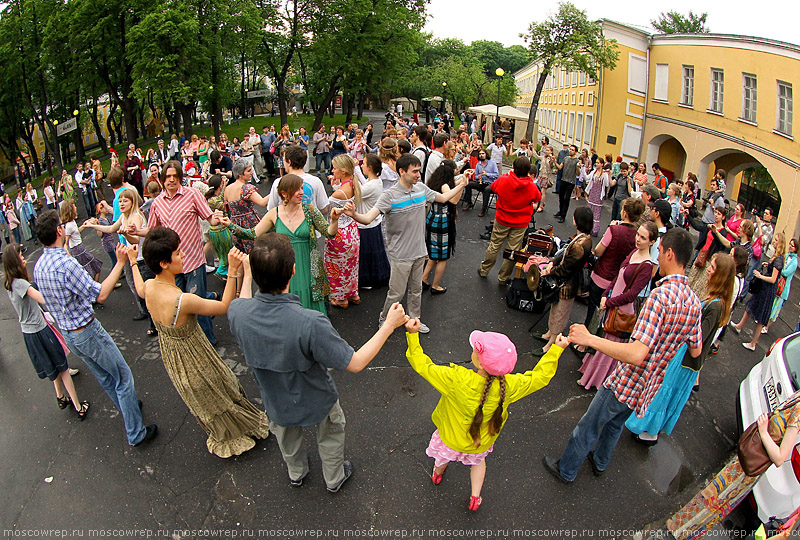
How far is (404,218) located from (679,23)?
240ft

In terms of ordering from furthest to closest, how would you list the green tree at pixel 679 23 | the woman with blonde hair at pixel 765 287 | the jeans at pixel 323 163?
the green tree at pixel 679 23 → the jeans at pixel 323 163 → the woman with blonde hair at pixel 765 287

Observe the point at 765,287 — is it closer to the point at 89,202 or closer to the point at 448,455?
the point at 448,455

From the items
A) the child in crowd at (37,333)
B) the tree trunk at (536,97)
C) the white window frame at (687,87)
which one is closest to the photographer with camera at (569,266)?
the child in crowd at (37,333)

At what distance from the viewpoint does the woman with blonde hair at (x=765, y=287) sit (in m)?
5.87

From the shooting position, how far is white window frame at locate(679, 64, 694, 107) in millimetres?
22766

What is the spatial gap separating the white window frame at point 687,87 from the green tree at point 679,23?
45356 millimetres

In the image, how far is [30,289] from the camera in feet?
12.6

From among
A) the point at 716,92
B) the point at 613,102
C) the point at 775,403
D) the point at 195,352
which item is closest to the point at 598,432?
the point at 775,403

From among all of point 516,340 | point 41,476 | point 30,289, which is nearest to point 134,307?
point 30,289

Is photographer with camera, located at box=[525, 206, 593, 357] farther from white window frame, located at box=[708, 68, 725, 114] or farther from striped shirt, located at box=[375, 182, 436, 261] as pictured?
white window frame, located at box=[708, 68, 725, 114]

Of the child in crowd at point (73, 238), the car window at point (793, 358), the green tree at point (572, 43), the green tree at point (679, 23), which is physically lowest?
the car window at point (793, 358)

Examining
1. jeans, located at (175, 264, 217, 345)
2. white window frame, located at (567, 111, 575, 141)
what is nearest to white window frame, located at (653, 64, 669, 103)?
white window frame, located at (567, 111, 575, 141)

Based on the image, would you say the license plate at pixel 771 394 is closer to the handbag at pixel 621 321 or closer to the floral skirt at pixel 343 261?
the handbag at pixel 621 321

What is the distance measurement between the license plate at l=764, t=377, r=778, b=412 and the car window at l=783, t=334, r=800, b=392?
0.58 ft
